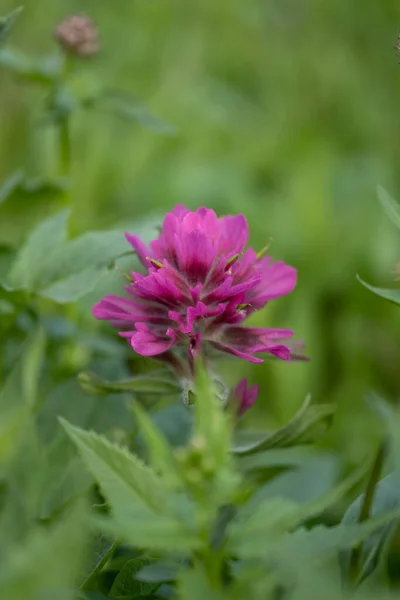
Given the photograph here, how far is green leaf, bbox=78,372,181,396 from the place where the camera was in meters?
0.58

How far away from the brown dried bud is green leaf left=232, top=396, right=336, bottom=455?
48 centimetres

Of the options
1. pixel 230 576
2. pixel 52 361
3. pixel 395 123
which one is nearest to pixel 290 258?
pixel 395 123

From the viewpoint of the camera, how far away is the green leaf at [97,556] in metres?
0.50

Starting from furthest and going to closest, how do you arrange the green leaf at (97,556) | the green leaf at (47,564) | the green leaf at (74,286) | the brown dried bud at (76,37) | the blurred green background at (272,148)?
the blurred green background at (272,148) < the brown dried bud at (76,37) < the green leaf at (74,286) < the green leaf at (97,556) < the green leaf at (47,564)

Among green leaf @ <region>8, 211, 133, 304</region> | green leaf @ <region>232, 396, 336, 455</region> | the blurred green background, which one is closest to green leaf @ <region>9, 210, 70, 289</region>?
green leaf @ <region>8, 211, 133, 304</region>

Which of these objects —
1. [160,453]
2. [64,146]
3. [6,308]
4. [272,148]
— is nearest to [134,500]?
[160,453]

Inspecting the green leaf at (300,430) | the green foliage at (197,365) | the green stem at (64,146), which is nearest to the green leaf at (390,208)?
the green foliage at (197,365)

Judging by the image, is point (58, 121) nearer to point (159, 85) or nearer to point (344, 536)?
point (344, 536)

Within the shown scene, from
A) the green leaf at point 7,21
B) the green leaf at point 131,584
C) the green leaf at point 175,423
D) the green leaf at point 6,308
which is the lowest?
the green leaf at point 175,423

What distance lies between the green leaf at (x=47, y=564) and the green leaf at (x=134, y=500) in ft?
0.05

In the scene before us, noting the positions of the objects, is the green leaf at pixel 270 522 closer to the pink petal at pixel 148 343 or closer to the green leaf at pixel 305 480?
the pink petal at pixel 148 343

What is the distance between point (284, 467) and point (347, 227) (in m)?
0.79

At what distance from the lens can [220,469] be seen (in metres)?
0.38

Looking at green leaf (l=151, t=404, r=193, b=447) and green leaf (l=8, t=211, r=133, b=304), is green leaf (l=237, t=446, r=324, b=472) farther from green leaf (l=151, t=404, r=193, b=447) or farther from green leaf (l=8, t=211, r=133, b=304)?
green leaf (l=8, t=211, r=133, b=304)
